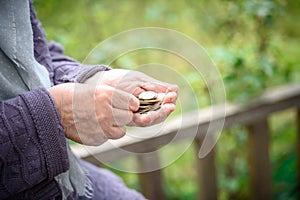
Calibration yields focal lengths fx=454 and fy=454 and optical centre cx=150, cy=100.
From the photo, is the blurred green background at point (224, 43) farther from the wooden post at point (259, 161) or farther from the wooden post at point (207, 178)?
the wooden post at point (207, 178)

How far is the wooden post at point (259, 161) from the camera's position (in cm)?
183

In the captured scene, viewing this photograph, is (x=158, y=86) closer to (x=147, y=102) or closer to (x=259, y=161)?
(x=147, y=102)

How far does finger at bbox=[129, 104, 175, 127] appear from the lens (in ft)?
2.50

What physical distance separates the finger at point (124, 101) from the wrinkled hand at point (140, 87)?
0.04 ft

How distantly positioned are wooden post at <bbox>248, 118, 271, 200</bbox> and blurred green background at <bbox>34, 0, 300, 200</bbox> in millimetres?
132

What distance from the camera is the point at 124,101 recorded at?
76 centimetres

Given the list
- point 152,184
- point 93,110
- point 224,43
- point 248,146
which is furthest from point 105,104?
point 224,43

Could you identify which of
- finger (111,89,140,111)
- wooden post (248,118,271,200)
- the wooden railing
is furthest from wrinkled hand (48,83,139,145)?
wooden post (248,118,271,200)

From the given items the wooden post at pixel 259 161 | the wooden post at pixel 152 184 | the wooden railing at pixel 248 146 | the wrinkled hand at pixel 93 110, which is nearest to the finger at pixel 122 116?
the wrinkled hand at pixel 93 110

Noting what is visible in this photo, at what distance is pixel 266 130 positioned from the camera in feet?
6.02

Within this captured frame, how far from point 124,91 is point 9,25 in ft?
0.78

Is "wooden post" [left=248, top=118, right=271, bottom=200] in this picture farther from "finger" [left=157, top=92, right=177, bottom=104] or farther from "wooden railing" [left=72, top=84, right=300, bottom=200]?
"finger" [left=157, top=92, right=177, bottom=104]

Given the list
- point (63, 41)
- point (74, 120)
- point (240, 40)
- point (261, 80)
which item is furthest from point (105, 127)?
point (240, 40)

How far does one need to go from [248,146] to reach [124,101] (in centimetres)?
121
